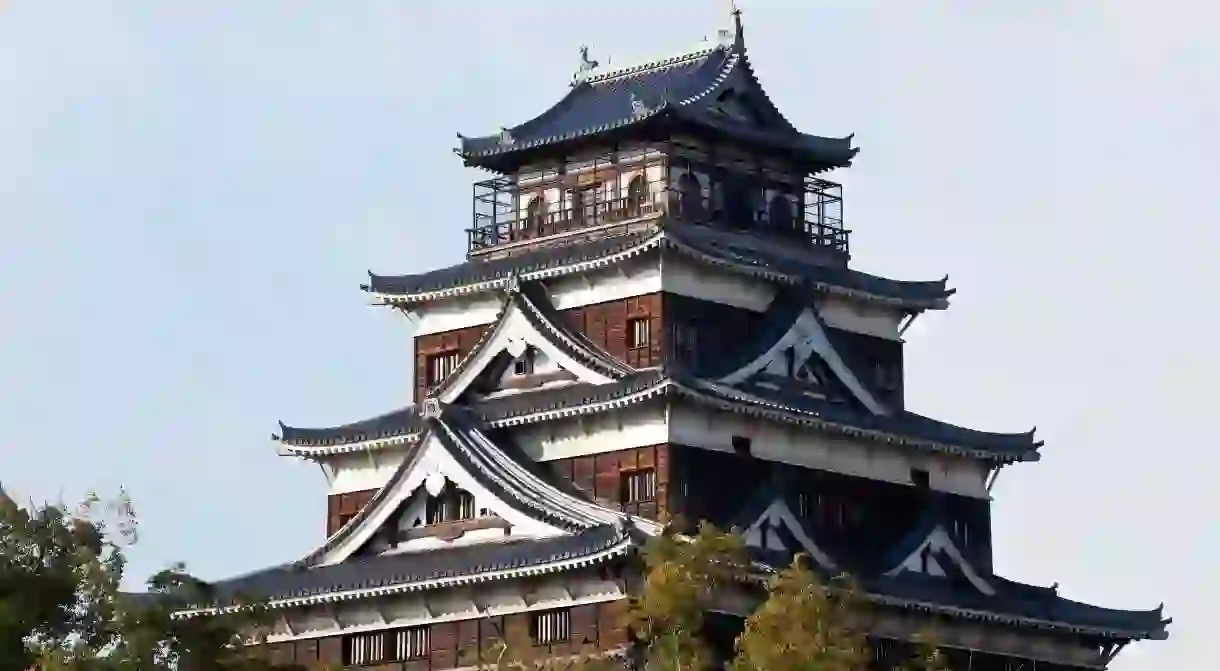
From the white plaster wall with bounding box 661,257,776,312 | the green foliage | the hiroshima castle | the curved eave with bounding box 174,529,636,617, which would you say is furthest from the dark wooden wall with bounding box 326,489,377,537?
the green foliage

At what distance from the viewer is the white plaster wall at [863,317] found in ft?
211

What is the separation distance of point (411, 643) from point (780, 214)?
12488 millimetres

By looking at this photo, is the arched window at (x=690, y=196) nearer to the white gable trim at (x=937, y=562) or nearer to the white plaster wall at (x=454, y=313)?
the white plaster wall at (x=454, y=313)

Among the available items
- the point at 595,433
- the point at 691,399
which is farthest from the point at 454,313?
the point at 691,399

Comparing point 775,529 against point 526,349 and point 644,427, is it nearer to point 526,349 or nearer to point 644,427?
point 644,427

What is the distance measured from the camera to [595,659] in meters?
52.8

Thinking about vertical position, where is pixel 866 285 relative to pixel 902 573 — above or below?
above

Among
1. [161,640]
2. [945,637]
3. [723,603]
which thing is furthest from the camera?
[945,637]

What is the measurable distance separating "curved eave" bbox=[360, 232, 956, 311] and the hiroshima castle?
2.4 inches

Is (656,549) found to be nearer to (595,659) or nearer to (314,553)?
(595,659)

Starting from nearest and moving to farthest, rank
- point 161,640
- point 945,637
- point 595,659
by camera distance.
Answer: point 161,640 < point 595,659 < point 945,637

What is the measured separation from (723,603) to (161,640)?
13318 mm

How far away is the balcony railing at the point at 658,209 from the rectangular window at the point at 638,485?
570 cm

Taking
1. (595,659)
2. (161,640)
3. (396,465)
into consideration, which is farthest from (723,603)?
(161,640)
